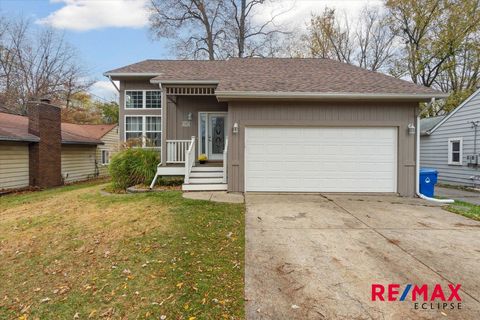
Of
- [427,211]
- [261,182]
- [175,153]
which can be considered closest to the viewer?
[427,211]

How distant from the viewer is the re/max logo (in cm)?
266

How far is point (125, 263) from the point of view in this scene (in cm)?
349

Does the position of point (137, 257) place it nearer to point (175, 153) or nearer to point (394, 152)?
point (175, 153)

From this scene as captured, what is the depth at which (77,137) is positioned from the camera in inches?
601

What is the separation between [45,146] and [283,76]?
11446 millimetres

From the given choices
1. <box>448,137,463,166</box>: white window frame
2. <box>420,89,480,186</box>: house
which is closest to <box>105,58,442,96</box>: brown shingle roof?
<box>420,89,480,186</box>: house

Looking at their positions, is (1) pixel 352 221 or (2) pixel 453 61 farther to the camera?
(2) pixel 453 61

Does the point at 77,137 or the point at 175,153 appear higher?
the point at 77,137

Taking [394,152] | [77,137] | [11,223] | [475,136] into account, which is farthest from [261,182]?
[77,137]

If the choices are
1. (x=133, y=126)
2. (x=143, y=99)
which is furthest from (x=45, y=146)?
(x=143, y=99)

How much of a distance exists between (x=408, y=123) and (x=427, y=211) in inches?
111

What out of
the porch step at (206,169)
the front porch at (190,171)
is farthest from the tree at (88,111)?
the porch step at (206,169)

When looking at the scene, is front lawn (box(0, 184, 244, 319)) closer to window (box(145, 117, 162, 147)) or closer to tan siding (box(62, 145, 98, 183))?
window (box(145, 117, 162, 147))

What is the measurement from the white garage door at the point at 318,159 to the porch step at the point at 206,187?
0.74 meters
